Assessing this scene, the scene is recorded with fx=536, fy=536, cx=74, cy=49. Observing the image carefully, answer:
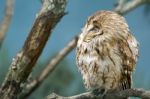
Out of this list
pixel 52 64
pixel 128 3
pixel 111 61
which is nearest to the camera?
pixel 111 61

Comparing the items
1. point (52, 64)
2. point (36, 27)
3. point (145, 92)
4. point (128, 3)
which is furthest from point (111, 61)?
point (128, 3)

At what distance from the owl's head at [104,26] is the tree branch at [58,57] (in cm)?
78

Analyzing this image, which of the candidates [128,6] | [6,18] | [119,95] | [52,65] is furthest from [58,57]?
[119,95]

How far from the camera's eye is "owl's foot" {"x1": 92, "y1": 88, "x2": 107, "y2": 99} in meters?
1.54

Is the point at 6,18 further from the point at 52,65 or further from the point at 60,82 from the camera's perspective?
the point at 60,82

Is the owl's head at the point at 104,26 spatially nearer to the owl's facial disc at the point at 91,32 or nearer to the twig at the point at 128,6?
the owl's facial disc at the point at 91,32

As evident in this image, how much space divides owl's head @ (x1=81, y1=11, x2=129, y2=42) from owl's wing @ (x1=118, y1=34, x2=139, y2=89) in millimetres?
27

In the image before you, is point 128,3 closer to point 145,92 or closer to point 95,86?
point 95,86

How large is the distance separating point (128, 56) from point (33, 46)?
1.17 feet

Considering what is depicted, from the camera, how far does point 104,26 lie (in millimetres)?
1538

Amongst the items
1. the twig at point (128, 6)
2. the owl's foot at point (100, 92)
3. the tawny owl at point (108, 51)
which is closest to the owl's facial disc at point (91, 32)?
the tawny owl at point (108, 51)

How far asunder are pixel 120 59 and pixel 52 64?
97 cm

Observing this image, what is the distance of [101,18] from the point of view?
1.54m

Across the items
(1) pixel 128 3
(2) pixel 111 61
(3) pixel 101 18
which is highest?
(1) pixel 128 3
